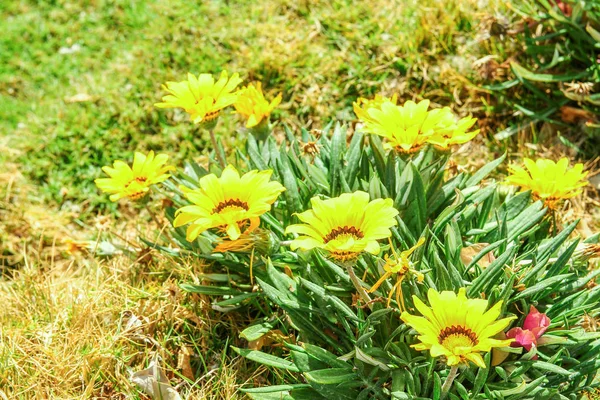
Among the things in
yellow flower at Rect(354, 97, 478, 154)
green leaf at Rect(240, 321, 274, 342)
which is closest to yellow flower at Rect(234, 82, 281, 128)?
yellow flower at Rect(354, 97, 478, 154)

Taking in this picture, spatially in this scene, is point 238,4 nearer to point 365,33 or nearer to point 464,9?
point 365,33

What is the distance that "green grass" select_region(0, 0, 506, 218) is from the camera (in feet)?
11.6

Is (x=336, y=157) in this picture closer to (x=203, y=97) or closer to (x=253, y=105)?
(x=253, y=105)

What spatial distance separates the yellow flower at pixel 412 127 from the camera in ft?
6.88

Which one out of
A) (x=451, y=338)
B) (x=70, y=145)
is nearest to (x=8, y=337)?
(x=70, y=145)

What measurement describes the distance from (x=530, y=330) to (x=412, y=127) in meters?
0.74

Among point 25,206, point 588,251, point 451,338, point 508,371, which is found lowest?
point 25,206

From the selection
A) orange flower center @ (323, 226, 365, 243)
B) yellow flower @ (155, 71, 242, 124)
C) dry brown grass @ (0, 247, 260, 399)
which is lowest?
dry brown grass @ (0, 247, 260, 399)

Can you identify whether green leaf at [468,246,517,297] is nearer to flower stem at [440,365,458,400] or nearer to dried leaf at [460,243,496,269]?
dried leaf at [460,243,496,269]

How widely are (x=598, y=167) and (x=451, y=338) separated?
1.89 metres

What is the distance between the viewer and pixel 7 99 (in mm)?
4066

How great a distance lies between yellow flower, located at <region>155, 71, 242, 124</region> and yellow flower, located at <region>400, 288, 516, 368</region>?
40.1 inches

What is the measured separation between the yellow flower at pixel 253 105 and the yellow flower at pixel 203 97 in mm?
161

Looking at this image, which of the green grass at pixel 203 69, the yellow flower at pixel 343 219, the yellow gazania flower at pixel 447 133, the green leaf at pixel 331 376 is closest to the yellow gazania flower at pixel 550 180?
the yellow gazania flower at pixel 447 133
